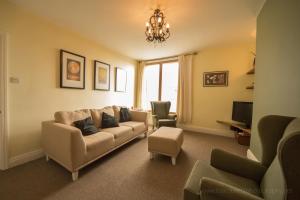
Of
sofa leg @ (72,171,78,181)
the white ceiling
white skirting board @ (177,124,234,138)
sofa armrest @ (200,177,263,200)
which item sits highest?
the white ceiling

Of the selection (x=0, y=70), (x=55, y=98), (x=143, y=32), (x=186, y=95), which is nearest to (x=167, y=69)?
(x=186, y=95)

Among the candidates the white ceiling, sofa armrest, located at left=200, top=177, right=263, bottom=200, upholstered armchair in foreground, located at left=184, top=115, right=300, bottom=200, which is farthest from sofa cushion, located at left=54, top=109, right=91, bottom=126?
sofa armrest, located at left=200, top=177, right=263, bottom=200

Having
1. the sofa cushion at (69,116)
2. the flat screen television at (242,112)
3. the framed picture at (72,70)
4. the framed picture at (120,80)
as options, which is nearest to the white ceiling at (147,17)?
the framed picture at (72,70)

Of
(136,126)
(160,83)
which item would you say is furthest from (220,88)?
(136,126)

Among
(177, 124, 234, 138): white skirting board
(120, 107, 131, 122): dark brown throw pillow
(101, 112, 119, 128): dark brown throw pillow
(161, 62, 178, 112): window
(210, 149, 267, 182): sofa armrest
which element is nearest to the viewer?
(210, 149, 267, 182): sofa armrest

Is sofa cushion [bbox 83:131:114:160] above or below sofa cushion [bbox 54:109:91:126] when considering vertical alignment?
below

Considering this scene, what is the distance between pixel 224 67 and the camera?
391cm

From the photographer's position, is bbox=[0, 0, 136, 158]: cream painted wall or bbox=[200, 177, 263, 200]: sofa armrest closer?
bbox=[200, 177, 263, 200]: sofa armrest

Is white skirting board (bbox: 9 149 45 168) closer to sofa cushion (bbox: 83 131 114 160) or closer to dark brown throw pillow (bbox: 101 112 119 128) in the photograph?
sofa cushion (bbox: 83 131 114 160)

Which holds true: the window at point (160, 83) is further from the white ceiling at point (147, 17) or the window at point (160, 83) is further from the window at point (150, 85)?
the white ceiling at point (147, 17)

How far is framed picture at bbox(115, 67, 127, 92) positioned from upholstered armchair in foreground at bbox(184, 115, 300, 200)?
354 centimetres

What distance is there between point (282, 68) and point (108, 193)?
2.45m

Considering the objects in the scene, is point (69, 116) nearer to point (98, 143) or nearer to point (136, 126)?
point (98, 143)

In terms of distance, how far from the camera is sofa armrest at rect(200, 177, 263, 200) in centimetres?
81
